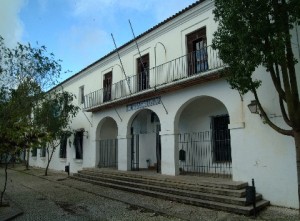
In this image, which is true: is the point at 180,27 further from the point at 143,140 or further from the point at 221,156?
the point at 143,140

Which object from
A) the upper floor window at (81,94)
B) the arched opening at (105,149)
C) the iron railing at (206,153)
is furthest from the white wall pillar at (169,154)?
the upper floor window at (81,94)

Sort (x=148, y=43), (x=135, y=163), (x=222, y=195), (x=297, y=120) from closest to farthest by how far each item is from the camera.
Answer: (x=297, y=120)
(x=222, y=195)
(x=148, y=43)
(x=135, y=163)

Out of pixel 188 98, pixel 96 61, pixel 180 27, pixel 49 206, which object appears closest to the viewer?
pixel 49 206

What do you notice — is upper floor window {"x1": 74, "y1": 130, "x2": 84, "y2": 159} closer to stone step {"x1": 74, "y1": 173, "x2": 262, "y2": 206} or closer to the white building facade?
the white building facade

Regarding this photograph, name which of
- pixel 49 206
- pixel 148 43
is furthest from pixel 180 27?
pixel 49 206

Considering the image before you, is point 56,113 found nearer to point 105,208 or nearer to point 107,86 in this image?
point 107,86

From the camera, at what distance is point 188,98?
11.6 m

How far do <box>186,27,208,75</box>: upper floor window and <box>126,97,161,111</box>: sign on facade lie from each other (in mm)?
1977

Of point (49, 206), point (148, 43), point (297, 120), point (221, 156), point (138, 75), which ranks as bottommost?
point (49, 206)

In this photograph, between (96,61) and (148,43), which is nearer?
(148,43)

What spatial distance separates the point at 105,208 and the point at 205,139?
5373 millimetres

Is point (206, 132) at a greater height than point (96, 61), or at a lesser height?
lesser

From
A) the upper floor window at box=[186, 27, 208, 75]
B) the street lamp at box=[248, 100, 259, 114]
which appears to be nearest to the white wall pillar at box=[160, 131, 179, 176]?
the upper floor window at box=[186, 27, 208, 75]

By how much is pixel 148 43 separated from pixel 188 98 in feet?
13.4
